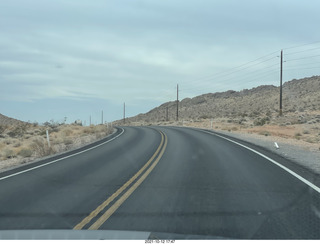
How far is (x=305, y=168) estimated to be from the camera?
12320mm

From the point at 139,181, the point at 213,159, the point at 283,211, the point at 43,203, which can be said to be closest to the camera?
the point at 283,211

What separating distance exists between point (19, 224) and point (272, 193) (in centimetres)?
556

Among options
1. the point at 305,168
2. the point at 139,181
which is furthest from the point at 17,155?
the point at 305,168

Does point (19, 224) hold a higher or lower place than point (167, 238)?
lower

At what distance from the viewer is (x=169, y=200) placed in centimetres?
783

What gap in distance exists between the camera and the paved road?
A: 597cm

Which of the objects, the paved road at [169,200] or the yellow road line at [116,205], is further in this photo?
the yellow road line at [116,205]

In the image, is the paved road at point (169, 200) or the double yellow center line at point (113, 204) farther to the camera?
the double yellow center line at point (113, 204)

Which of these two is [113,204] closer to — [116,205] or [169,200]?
[116,205]

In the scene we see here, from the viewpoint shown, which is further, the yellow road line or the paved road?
the yellow road line

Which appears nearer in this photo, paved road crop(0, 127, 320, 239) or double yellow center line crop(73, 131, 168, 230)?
paved road crop(0, 127, 320, 239)

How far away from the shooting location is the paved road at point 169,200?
5.97 meters
